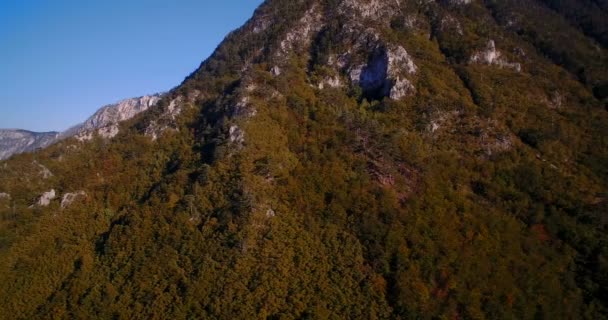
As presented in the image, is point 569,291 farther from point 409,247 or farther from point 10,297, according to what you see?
point 10,297

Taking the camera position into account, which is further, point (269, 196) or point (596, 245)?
point (269, 196)

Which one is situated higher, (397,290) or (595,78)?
(595,78)

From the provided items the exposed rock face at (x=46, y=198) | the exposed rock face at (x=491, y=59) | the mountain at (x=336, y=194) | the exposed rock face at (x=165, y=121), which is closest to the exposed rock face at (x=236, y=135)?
the mountain at (x=336, y=194)

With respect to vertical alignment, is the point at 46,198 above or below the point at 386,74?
below

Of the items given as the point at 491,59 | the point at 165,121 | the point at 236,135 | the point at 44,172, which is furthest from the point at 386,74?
the point at 44,172

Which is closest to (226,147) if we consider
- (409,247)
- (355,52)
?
(409,247)

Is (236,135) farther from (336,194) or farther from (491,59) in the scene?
(491,59)
